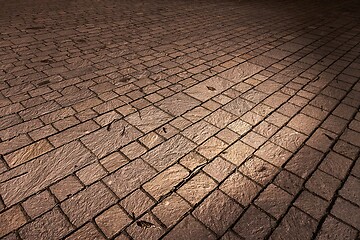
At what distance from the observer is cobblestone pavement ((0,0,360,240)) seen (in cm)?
197

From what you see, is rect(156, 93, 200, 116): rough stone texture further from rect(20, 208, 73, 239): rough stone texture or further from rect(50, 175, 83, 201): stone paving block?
rect(20, 208, 73, 239): rough stone texture

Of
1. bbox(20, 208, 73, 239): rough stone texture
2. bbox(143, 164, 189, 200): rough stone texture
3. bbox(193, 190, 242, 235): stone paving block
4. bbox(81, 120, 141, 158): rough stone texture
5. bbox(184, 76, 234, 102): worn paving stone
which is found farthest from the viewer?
bbox(184, 76, 234, 102): worn paving stone

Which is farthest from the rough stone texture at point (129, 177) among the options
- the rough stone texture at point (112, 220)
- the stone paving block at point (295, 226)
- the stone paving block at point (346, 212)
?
the stone paving block at point (346, 212)

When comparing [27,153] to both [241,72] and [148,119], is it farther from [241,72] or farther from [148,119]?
[241,72]

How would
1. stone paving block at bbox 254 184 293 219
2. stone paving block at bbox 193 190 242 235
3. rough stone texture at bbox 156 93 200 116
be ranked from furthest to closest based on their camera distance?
rough stone texture at bbox 156 93 200 116
stone paving block at bbox 254 184 293 219
stone paving block at bbox 193 190 242 235

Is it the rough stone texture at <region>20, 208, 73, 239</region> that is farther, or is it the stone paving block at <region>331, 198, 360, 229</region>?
the stone paving block at <region>331, 198, 360, 229</region>

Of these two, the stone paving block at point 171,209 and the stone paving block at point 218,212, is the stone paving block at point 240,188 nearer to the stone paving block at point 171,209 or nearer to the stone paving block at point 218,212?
the stone paving block at point 218,212

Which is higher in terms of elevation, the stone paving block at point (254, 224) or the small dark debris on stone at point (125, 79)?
the stone paving block at point (254, 224)

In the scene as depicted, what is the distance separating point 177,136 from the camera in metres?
2.78

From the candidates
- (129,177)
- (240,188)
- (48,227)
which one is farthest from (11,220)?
(240,188)

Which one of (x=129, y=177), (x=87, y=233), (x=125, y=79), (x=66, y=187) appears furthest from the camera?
(x=125, y=79)

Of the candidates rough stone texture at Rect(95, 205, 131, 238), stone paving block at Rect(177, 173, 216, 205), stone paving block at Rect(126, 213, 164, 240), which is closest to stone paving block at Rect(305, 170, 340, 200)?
stone paving block at Rect(177, 173, 216, 205)

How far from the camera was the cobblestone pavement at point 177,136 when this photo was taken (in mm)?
1974

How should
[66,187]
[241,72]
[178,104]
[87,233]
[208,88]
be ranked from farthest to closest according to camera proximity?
[241,72] → [208,88] → [178,104] → [66,187] → [87,233]
